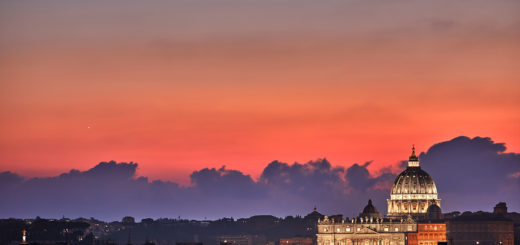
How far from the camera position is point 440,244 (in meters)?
140
